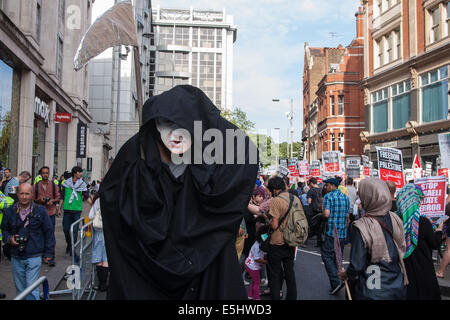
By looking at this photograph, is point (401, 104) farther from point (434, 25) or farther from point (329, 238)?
point (329, 238)

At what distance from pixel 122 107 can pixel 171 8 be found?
58.7 m

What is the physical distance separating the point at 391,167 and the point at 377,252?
7.45 meters

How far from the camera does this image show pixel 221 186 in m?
2.04

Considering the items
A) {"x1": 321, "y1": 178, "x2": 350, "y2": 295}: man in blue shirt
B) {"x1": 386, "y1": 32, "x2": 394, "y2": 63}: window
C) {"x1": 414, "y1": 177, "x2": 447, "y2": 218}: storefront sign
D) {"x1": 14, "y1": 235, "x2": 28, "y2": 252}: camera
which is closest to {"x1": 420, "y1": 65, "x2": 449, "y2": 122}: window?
{"x1": 386, "y1": 32, "x2": 394, "y2": 63}: window

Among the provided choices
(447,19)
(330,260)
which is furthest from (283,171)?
(447,19)

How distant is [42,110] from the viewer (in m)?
19.4

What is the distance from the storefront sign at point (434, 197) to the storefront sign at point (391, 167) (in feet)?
5.97

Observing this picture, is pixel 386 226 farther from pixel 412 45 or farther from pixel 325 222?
pixel 412 45

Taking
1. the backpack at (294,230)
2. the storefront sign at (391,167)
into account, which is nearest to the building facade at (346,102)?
the storefront sign at (391,167)

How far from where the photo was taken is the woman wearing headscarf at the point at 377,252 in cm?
343

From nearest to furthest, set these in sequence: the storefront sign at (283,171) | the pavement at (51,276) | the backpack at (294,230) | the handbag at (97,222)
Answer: the backpack at (294,230) < the pavement at (51,276) < the handbag at (97,222) < the storefront sign at (283,171)

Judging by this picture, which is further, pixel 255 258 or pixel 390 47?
pixel 390 47

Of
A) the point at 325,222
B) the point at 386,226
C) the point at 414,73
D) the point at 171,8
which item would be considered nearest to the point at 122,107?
the point at 414,73

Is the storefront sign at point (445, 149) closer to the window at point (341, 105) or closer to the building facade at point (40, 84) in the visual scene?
the building facade at point (40, 84)
